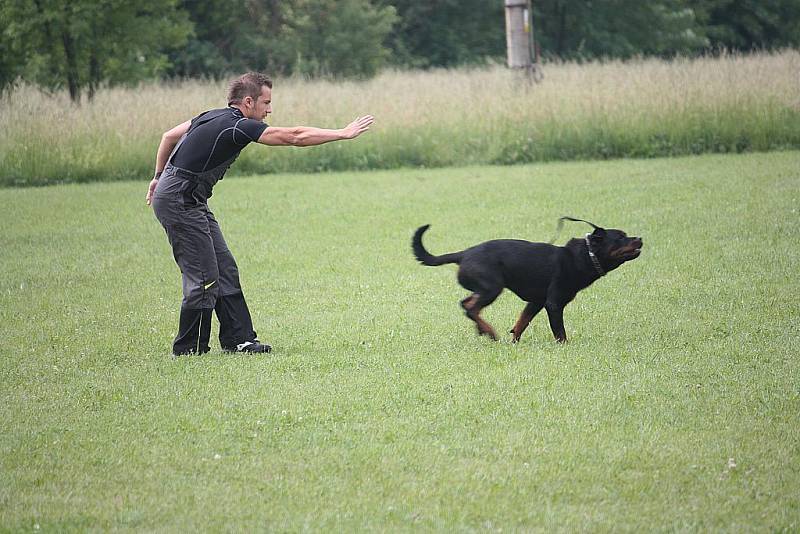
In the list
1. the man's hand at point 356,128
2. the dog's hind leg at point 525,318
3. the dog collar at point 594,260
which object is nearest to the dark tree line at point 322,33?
the dog's hind leg at point 525,318

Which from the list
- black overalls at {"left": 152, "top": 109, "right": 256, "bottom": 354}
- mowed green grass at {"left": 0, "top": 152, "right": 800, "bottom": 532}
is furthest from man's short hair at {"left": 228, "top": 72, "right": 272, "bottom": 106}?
mowed green grass at {"left": 0, "top": 152, "right": 800, "bottom": 532}

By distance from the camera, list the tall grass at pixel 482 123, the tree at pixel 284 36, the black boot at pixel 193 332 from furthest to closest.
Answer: the tree at pixel 284 36
the tall grass at pixel 482 123
the black boot at pixel 193 332

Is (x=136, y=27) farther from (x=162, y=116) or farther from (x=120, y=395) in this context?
(x=120, y=395)

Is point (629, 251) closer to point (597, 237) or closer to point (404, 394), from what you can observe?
point (597, 237)

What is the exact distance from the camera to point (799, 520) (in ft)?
14.0

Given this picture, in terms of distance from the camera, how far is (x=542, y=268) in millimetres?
7336

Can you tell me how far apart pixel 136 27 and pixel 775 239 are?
19868mm

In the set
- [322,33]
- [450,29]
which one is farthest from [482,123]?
[450,29]

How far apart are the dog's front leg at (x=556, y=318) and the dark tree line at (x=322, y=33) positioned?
51.8ft

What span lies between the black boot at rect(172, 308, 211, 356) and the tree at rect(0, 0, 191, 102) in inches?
707

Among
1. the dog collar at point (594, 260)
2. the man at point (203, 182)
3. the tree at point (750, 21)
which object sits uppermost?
the man at point (203, 182)

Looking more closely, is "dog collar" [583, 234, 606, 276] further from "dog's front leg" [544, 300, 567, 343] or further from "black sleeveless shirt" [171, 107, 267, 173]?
"black sleeveless shirt" [171, 107, 267, 173]

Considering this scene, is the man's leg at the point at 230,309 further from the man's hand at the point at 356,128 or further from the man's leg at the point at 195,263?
the man's hand at the point at 356,128

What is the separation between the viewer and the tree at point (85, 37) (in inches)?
959
